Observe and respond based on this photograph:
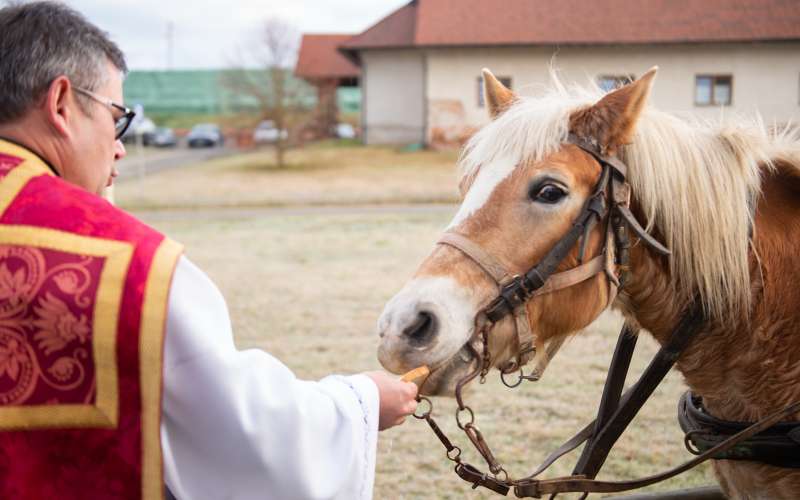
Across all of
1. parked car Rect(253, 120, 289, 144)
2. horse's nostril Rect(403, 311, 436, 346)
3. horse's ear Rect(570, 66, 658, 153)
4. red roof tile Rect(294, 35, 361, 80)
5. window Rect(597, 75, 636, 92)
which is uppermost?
red roof tile Rect(294, 35, 361, 80)

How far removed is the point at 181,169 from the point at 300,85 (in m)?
5.93

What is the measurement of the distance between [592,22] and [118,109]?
29.7 m

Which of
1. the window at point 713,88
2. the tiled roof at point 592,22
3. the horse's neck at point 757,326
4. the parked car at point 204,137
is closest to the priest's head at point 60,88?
the horse's neck at point 757,326

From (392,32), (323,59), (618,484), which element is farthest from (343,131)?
(618,484)

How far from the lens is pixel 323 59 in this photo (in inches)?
1764

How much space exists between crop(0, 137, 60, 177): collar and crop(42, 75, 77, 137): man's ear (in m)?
0.07

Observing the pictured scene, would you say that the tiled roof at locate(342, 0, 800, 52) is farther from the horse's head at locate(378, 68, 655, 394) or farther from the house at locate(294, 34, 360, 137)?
the horse's head at locate(378, 68, 655, 394)

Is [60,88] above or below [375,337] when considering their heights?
above

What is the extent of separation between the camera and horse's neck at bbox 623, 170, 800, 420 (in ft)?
7.59

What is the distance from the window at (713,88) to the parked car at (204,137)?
26.0 metres

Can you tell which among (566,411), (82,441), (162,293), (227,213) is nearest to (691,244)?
(162,293)

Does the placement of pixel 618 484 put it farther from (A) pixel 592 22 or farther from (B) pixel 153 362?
(A) pixel 592 22

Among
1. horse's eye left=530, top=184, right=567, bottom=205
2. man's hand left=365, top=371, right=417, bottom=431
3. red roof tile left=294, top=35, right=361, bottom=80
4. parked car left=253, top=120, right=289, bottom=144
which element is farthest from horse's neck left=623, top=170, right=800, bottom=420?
red roof tile left=294, top=35, right=361, bottom=80

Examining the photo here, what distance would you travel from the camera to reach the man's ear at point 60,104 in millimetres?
1454
